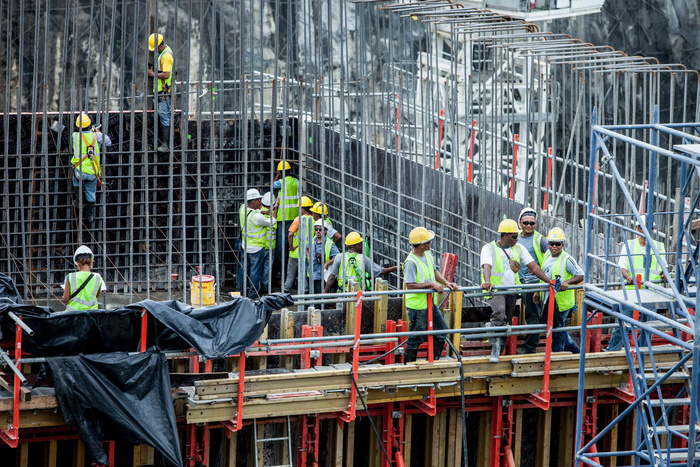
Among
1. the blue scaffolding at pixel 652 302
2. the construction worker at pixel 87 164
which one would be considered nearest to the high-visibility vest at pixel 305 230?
the construction worker at pixel 87 164

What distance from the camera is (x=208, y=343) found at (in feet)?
38.2

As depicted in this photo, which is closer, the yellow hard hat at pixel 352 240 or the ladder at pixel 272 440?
the ladder at pixel 272 440

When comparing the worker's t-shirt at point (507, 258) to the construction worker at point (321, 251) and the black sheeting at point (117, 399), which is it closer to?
the construction worker at point (321, 251)

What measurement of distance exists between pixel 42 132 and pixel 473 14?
699 centimetres

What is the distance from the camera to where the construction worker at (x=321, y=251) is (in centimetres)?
1512

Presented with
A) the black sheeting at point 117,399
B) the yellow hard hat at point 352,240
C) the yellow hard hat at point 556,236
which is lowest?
the black sheeting at point 117,399

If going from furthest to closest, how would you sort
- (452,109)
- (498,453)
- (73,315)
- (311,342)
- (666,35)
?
(666,35), (452,109), (498,453), (311,342), (73,315)

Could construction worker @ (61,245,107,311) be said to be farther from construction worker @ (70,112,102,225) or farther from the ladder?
construction worker @ (70,112,102,225)

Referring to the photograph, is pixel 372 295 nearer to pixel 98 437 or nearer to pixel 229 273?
pixel 98 437

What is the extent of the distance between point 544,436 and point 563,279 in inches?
89.0

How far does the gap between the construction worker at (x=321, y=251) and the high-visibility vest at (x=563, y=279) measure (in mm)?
3206

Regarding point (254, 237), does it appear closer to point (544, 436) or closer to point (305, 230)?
point (305, 230)

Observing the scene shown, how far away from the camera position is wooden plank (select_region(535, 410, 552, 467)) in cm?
1416

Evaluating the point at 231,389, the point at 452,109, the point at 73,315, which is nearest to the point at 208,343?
the point at 231,389
